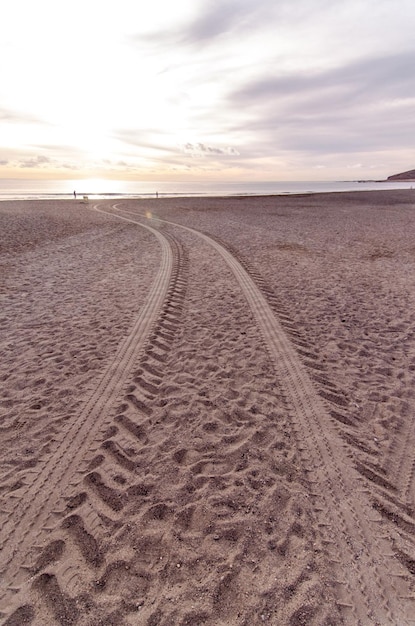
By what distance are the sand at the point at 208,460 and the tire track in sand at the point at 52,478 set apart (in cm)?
2

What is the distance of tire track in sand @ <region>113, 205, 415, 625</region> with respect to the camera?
9.99 ft

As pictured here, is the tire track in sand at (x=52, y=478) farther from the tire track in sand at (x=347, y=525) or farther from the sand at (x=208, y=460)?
the tire track in sand at (x=347, y=525)

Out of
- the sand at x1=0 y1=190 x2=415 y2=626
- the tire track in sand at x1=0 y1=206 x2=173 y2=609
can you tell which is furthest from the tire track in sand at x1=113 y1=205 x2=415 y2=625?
the tire track in sand at x1=0 y1=206 x2=173 y2=609

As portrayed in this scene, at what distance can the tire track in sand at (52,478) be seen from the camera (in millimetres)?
3414

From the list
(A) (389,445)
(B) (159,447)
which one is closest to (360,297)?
(A) (389,445)

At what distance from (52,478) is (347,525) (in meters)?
3.57

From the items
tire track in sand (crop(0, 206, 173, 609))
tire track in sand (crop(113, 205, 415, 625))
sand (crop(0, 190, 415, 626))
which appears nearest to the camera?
tire track in sand (crop(113, 205, 415, 625))

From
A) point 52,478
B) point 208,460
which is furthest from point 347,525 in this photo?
point 52,478

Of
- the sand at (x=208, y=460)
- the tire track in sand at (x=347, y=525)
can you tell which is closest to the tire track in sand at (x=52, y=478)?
the sand at (x=208, y=460)

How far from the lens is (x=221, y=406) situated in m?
5.67

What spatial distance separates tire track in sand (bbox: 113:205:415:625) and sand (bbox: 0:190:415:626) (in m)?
0.02

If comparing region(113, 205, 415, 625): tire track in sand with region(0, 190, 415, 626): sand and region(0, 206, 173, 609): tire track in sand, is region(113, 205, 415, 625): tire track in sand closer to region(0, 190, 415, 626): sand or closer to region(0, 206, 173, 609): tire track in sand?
region(0, 190, 415, 626): sand

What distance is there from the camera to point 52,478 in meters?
4.34

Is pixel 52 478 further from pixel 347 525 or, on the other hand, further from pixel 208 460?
pixel 347 525
